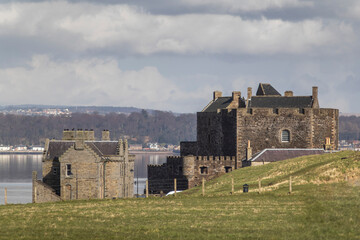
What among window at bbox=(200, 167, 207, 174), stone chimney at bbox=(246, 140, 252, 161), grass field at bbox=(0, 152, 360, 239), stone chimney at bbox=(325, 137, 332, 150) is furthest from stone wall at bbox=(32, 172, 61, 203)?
stone chimney at bbox=(325, 137, 332, 150)

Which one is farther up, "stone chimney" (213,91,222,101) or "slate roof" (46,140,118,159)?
"stone chimney" (213,91,222,101)

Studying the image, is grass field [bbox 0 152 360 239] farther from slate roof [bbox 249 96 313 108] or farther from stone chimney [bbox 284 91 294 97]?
stone chimney [bbox 284 91 294 97]

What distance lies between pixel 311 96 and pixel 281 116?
5980mm

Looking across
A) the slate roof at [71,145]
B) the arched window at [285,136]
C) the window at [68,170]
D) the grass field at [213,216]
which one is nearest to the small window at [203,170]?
the arched window at [285,136]

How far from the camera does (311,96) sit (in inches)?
3986

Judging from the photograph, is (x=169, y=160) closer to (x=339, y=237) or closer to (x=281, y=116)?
(x=281, y=116)

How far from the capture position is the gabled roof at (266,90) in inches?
4232

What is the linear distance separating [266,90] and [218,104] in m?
6.49

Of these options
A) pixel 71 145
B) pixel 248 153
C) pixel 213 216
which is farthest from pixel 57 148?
pixel 213 216

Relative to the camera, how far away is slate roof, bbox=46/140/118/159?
272ft

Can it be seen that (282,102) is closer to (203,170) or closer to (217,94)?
(203,170)

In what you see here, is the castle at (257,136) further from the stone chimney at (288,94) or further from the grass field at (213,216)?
the grass field at (213,216)

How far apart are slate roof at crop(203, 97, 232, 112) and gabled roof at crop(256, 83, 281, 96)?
4.09 metres

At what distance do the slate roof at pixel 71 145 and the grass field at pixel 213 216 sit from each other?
29.1 meters
